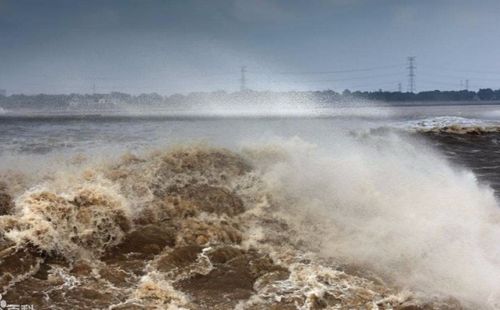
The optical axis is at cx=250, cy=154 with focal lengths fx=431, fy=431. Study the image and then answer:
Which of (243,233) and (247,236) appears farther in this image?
(243,233)

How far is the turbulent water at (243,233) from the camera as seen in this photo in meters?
6.10

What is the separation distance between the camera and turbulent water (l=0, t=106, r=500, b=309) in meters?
6.10

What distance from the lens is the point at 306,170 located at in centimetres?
1170

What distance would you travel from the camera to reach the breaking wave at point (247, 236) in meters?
6.09

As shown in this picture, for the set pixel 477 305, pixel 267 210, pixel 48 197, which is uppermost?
pixel 48 197

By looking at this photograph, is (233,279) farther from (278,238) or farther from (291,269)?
(278,238)

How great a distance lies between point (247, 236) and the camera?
8258 mm

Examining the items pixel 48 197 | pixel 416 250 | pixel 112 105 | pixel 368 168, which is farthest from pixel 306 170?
pixel 112 105

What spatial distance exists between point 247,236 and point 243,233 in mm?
164

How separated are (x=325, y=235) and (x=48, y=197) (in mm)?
5364

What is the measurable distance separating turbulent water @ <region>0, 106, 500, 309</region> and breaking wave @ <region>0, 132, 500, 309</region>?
3cm

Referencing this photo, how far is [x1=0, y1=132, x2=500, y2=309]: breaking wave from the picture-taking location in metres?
6.09

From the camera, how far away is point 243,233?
27.6 ft

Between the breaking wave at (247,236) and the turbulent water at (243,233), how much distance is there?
29mm
